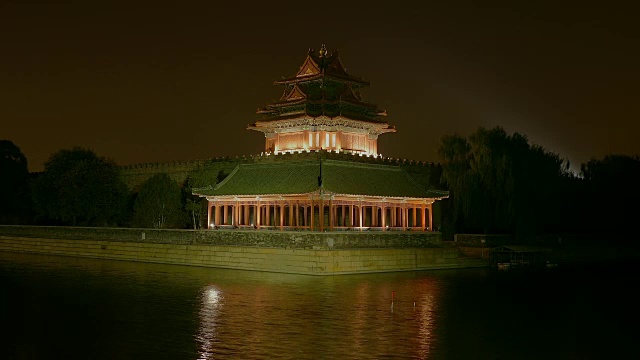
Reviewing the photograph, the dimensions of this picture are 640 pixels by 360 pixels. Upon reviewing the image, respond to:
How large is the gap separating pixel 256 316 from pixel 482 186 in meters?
27.4

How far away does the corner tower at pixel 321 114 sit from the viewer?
4384 centimetres

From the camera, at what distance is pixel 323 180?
115 feet

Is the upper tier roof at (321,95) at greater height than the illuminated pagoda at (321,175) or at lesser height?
greater

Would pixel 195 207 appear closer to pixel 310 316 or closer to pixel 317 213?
pixel 317 213

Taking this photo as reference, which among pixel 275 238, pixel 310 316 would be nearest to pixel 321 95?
pixel 275 238

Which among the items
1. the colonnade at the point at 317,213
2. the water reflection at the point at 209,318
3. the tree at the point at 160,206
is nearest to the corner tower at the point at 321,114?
the colonnade at the point at 317,213

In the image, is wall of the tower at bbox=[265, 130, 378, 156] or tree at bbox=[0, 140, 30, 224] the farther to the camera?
tree at bbox=[0, 140, 30, 224]

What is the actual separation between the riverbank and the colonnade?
5.75ft

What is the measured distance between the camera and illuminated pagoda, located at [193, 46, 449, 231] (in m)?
36.1

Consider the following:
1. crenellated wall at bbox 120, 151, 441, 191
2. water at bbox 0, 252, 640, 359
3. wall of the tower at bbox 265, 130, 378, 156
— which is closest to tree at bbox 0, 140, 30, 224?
crenellated wall at bbox 120, 151, 441, 191

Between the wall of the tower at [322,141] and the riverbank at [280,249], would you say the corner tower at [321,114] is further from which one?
the riverbank at [280,249]

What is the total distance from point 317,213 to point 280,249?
8.47 meters

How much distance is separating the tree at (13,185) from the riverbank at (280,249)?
15.2 metres

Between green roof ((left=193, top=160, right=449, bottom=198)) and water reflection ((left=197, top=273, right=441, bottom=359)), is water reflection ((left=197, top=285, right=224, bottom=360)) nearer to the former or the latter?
water reflection ((left=197, top=273, right=441, bottom=359))
